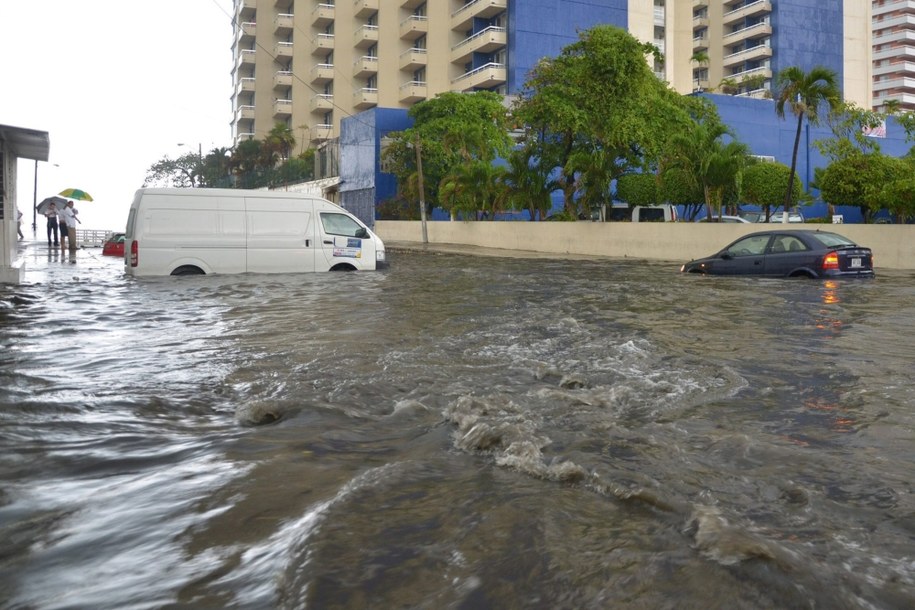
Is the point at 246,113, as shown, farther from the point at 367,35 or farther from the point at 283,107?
the point at 367,35

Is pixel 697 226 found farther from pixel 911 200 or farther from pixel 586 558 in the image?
pixel 586 558

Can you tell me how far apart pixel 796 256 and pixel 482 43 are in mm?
45212

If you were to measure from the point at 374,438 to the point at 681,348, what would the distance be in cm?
414

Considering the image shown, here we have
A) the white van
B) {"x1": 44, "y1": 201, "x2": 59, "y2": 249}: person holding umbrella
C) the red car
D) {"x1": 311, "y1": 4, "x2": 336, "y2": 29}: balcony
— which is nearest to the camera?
the white van

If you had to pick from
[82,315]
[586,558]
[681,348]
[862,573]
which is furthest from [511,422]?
[82,315]

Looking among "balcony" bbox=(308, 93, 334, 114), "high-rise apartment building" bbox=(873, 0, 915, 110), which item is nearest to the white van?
"balcony" bbox=(308, 93, 334, 114)

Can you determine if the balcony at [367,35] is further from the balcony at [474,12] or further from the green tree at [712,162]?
the green tree at [712,162]

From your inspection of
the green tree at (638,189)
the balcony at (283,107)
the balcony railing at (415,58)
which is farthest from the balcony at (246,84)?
the green tree at (638,189)

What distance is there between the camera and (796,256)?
54.1 feet

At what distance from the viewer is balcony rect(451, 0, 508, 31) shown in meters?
57.8

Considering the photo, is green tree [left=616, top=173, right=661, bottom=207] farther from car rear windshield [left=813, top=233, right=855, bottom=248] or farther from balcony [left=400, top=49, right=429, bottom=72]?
balcony [left=400, top=49, right=429, bottom=72]

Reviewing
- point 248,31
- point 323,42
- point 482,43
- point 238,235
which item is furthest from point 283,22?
point 238,235

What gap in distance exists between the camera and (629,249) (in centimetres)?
2956

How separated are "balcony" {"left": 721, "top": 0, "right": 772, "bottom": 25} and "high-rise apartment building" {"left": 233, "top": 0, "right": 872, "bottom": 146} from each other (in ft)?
0.31
